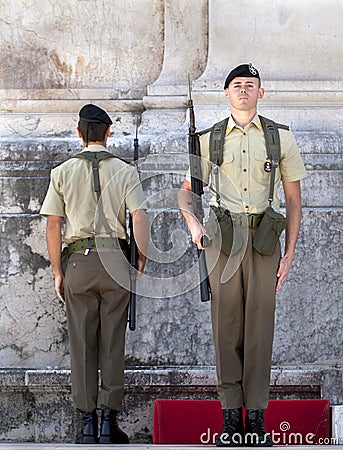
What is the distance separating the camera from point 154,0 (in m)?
8.78

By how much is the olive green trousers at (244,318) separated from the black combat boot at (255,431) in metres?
0.08

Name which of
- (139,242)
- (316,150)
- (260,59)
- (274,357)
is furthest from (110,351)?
(260,59)

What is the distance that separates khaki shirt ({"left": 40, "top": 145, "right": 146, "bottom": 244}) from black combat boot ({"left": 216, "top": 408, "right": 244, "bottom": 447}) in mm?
1216

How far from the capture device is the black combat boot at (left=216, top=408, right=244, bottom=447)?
19.9 ft

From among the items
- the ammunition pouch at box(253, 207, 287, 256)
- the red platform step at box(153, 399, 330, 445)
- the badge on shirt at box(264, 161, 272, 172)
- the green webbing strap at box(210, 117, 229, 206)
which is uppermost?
the green webbing strap at box(210, 117, 229, 206)

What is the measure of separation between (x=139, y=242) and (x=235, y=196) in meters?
0.63

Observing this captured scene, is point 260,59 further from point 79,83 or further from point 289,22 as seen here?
point 79,83

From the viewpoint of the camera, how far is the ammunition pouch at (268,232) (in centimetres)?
620

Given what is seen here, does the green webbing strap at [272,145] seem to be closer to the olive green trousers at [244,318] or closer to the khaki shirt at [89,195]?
the olive green trousers at [244,318]

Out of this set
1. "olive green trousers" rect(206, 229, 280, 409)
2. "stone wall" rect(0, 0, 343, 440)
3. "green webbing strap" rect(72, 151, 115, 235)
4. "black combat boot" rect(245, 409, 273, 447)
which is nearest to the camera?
"black combat boot" rect(245, 409, 273, 447)

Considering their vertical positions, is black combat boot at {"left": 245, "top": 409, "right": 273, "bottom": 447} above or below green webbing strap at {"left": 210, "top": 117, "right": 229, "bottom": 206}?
below

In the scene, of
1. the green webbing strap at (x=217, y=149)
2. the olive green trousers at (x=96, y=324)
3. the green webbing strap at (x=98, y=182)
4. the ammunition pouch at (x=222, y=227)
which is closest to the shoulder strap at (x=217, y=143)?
the green webbing strap at (x=217, y=149)

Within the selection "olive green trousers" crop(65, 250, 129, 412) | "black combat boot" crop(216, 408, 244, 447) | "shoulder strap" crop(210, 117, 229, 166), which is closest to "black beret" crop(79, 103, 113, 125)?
"shoulder strap" crop(210, 117, 229, 166)

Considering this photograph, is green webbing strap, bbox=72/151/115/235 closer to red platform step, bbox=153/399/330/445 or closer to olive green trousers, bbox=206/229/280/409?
olive green trousers, bbox=206/229/280/409
